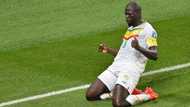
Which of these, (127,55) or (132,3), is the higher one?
(132,3)

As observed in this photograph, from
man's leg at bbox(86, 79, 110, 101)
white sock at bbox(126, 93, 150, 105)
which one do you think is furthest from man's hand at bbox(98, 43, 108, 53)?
white sock at bbox(126, 93, 150, 105)

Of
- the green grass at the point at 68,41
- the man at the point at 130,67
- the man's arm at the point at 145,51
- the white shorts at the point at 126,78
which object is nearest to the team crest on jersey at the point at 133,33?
the man at the point at 130,67

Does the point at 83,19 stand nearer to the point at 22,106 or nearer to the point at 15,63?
the point at 15,63

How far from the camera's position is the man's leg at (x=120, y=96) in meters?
12.5

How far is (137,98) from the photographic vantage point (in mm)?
12648

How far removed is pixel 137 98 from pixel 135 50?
912 mm

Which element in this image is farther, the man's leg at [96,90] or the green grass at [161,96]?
the man's leg at [96,90]

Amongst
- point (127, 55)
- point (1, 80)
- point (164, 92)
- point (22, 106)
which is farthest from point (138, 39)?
point (1, 80)

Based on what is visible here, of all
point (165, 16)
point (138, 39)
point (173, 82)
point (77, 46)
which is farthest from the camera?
point (165, 16)

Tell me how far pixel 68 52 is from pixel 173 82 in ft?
11.4

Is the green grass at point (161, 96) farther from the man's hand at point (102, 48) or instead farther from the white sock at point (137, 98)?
the man's hand at point (102, 48)

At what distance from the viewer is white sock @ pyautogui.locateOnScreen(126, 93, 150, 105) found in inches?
494

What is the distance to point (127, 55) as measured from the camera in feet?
42.8

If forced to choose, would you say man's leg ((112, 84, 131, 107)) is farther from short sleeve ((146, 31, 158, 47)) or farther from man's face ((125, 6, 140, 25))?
man's face ((125, 6, 140, 25))
